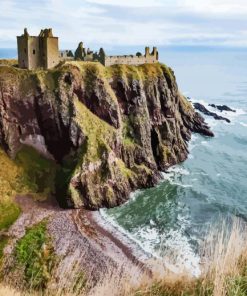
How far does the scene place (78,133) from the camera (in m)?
74.6

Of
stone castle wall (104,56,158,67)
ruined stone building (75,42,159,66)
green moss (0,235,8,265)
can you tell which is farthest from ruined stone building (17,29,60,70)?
green moss (0,235,8,265)

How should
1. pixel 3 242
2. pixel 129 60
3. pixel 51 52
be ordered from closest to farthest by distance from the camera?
pixel 3 242, pixel 51 52, pixel 129 60

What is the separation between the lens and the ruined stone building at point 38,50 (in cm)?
8338

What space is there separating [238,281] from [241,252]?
1711 mm

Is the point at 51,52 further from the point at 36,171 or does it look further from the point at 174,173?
the point at 174,173

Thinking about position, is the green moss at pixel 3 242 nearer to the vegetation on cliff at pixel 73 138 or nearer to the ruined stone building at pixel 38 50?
the vegetation on cliff at pixel 73 138

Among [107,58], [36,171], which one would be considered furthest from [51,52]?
[36,171]

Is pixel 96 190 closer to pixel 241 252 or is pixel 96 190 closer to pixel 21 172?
pixel 21 172

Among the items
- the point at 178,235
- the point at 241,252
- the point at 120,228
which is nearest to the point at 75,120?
the point at 120,228

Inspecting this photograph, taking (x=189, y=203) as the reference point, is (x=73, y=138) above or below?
above

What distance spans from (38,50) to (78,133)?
23.6 meters

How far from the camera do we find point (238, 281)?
12.7 meters

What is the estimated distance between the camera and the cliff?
233 ft

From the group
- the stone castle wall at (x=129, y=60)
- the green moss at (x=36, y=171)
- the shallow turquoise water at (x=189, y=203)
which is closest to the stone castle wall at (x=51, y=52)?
the stone castle wall at (x=129, y=60)
